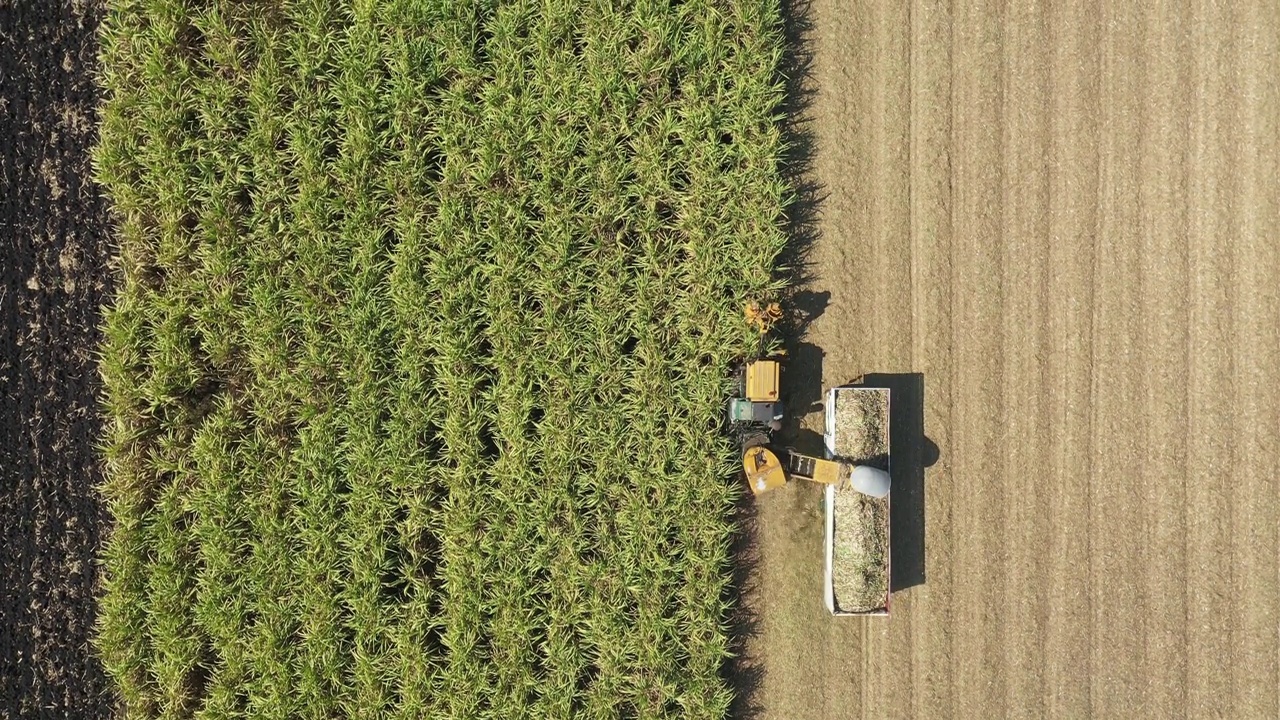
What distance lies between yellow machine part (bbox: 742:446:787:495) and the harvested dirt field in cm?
46

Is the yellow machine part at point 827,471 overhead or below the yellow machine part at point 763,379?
below

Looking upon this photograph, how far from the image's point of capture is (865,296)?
19.5ft

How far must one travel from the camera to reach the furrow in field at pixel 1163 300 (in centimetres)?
590

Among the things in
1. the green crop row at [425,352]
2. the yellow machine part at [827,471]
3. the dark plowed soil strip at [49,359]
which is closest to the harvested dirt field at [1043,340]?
the yellow machine part at [827,471]

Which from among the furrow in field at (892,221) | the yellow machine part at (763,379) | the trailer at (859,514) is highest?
the furrow in field at (892,221)

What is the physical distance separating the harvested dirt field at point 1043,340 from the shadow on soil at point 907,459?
3 centimetres

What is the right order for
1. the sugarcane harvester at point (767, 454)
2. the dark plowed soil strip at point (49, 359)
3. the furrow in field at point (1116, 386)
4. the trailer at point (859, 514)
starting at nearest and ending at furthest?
1. the sugarcane harvester at point (767, 454)
2. the trailer at point (859, 514)
3. the dark plowed soil strip at point (49, 359)
4. the furrow in field at point (1116, 386)

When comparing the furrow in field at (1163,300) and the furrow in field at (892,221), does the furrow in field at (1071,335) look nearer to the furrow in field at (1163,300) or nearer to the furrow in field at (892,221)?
the furrow in field at (1163,300)

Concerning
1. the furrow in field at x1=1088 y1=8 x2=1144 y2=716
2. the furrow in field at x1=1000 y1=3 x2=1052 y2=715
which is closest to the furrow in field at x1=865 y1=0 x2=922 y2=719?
the furrow in field at x1=1000 y1=3 x2=1052 y2=715

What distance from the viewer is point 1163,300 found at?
5938 millimetres

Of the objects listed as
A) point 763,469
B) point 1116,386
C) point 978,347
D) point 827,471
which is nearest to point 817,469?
point 827,471

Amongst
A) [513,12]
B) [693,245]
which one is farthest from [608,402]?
[513,12]

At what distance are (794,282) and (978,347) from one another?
1703 mm

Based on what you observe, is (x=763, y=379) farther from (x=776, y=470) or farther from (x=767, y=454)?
(x=776, y=470)
